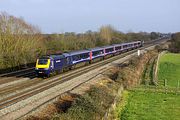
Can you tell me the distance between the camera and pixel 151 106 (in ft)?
72.8

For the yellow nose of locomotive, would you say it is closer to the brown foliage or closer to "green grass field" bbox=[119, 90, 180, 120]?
the brown foliage

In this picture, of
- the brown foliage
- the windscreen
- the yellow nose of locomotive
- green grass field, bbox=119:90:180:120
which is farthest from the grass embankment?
the brown foliage

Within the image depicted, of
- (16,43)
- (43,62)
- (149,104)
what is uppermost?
(16,43)

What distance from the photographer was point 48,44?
6075 cm

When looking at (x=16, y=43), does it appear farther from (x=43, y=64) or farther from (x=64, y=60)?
(x=43, y=64)

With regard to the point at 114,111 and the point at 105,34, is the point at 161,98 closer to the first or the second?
the point at 114,111

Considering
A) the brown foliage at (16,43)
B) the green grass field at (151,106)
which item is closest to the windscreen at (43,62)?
the brown foliage at (16,43)

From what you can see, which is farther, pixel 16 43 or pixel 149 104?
pixel 16 43

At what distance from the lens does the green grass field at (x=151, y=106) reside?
62.2 feet

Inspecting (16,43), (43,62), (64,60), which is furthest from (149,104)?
(16,43)

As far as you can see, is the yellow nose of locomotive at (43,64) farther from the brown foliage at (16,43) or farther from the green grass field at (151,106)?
the green grass field at (151,106)

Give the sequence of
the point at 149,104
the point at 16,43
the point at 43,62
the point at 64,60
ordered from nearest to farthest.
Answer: the point at 149,104 → the point at 43,62 → the point at 64,60 → the point at 16,43

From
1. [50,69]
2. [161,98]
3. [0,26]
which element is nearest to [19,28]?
[0,26]

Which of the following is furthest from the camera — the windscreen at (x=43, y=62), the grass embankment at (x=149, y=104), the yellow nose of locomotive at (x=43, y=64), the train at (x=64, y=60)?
the windscreen at (x=43, y=62)
